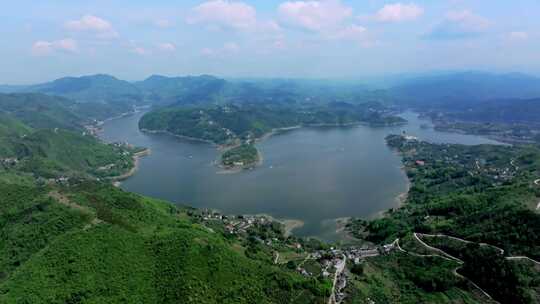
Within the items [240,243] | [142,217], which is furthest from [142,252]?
[240,243]

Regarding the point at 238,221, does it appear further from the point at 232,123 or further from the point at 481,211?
the point at 232,123

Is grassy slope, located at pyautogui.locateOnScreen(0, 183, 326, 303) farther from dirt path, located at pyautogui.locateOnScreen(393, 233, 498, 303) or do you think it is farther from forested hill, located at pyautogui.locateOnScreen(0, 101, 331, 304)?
dirt path, located at pyautogui.locateOnScreen(393, 233, 498, 303)

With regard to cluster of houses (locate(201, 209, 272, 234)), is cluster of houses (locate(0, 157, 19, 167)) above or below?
above

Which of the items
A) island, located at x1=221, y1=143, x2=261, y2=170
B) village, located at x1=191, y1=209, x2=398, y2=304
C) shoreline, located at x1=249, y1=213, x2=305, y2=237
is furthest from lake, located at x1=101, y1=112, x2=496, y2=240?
village, located at x1=191, y1=209, x2=398, y2=304

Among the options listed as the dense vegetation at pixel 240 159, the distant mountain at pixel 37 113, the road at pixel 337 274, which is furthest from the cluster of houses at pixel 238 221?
the distant mountain at pixel 37 113

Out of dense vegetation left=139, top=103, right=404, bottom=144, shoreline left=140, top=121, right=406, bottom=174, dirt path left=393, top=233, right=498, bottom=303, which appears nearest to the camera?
dirt path left=393, top=233, right=498, bottom=303

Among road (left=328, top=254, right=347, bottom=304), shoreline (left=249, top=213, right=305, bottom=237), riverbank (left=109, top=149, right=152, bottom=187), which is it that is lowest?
shoreline (left=249, top=213, right=305, bottom=237)

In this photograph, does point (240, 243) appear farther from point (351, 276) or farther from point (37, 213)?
point (37, 213)

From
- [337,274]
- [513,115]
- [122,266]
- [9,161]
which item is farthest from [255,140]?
[513,115]

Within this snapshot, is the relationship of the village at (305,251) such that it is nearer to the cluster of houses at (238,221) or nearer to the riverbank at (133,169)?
the cluster of houses at (238,221)
